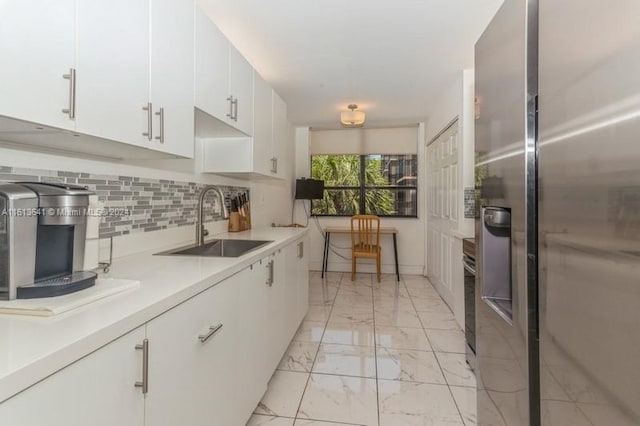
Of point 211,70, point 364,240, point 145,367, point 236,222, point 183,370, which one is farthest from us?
point 364,240

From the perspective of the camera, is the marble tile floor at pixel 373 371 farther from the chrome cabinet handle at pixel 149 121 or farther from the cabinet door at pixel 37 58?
the cabinet door at pixel 37 58

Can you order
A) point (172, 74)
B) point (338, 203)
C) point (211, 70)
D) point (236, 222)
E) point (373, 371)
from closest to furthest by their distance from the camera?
1. point (172, 74)
2. point (211, 70)
3. point (373, 371)
4. point (236, 222)
5. point (338, 203)

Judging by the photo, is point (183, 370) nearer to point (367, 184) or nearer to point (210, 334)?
point (210, 334)

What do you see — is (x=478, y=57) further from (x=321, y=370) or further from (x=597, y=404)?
(x=321, y=370)

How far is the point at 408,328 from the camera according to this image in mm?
2854

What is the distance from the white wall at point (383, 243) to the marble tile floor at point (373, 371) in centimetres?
143

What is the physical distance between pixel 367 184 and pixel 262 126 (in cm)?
283

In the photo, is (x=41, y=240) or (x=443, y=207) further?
(x=443, y=207)

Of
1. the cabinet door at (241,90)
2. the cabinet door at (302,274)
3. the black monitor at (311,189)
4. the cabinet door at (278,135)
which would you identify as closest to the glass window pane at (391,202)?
the black monitor at (311,189)

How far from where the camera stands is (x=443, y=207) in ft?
12.2

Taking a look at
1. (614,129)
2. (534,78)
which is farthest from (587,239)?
(534,78)

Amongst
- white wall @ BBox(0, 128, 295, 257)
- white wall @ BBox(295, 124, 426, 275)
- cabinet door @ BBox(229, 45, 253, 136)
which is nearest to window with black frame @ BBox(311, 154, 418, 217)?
white wall @ BBox(295, 124, 426, 275)

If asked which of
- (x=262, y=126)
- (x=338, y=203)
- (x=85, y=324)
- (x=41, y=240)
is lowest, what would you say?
(x=85, y=324)

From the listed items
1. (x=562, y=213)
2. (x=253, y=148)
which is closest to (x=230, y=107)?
(x=253, y=148)
